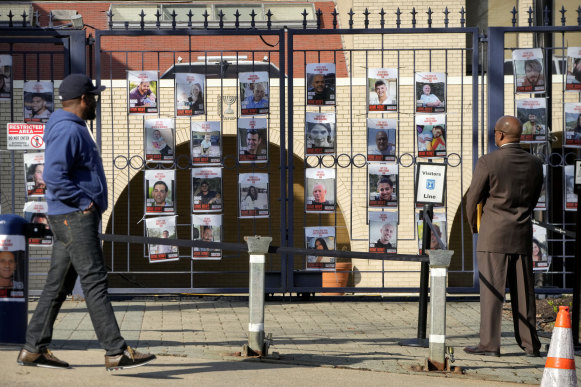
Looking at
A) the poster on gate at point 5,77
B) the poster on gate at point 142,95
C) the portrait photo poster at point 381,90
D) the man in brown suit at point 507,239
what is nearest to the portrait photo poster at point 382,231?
the portrait photo poster at point 381,90

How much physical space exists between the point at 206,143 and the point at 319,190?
1.33 metres

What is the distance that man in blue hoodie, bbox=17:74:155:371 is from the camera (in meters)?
5.97

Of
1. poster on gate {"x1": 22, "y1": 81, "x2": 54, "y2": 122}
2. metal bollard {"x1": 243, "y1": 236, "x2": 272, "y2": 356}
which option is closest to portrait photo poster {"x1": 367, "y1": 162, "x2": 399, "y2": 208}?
poster on gate {"x1": 22, "y1": 81, "x2": 54, "y2": 122}

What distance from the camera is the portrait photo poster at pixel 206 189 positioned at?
33.6 ft

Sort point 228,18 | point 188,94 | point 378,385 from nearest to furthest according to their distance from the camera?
point 378,385 → point 188,94 → point 228,18

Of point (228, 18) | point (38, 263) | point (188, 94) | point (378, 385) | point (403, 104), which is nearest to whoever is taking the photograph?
point (378, 385)

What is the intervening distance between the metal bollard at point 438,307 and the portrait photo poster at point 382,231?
3714mm

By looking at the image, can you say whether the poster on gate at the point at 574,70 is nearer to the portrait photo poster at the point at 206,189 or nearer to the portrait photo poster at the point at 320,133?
the portrait photo poster at the point at 320,133

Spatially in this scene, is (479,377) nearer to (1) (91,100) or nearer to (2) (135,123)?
(1) (91,100)

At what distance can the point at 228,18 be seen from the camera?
79.7 feet

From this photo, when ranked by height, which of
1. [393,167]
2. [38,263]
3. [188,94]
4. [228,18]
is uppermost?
[228,18]

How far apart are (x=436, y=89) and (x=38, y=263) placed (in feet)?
33.1

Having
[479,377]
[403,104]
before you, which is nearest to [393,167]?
[479,377]

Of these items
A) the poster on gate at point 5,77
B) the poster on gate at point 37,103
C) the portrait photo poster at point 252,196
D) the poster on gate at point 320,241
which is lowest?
the poster on gate at point 320,241
